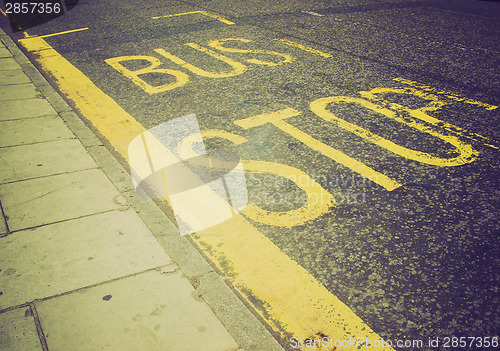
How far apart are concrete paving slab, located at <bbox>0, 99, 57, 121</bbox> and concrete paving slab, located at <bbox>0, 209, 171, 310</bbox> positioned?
2.05 metres

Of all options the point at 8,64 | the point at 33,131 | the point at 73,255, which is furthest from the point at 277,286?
the point at 8,64

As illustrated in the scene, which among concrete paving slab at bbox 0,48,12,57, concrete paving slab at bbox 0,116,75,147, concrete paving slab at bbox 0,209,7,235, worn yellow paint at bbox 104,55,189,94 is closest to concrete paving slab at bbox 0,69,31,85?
concrete paving slab at bbox 0,48,12,57

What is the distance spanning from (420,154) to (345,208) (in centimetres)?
112

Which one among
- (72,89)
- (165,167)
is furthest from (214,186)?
(72,89)

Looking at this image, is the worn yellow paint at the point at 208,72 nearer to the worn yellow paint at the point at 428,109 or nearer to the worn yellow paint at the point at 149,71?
the worn yellow paint at the point at 149,71

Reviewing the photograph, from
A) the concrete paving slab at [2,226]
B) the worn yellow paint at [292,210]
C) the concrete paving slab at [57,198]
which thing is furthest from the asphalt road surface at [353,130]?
the concrete paving slab at [2,226]

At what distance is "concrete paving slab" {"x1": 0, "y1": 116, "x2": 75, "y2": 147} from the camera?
3714 mm

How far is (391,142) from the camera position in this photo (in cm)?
373

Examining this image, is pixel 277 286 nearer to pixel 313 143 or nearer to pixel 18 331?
pixel 18 331

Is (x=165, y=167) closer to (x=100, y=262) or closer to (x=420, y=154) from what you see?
(x=100, y=262)

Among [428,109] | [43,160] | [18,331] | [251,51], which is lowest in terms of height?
[18,331]

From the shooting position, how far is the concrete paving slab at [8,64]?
5484 mm

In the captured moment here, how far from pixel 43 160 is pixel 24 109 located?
1285 mm

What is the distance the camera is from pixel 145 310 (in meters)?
2.12
